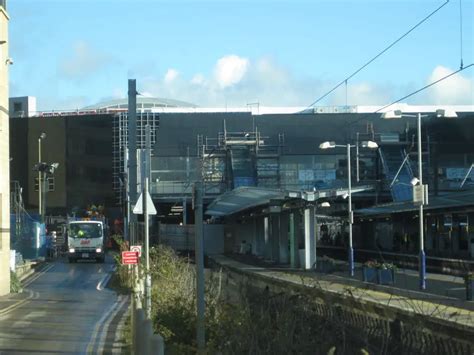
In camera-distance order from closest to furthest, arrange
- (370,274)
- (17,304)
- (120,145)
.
Answer: (17,304)
(370,274)
(120,145)

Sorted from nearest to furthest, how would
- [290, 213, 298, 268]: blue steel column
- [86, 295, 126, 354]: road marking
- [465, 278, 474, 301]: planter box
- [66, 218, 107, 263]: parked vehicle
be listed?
[86, 295, 126, 354]: road marking, [465, 278, 474, 301]: planter box, [290, 213, 298, 268]: blue steel column, [66, 218, 107, 263]: parked vehicle

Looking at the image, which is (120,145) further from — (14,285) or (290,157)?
(14,285)

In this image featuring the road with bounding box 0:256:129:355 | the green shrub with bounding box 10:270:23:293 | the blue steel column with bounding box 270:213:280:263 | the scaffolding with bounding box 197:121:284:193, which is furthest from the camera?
the scaffolding with bounding box 197:121:284:193

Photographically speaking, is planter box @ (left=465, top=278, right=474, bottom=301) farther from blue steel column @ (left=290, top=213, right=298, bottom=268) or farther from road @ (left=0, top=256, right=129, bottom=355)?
blue steel column @ (left=290, top=213, right=298, bottom=268)

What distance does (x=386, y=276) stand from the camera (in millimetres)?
25594

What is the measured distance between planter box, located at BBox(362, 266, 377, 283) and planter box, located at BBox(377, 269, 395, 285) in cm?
60

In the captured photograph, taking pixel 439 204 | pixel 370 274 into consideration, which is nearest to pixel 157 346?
pixel 370 274

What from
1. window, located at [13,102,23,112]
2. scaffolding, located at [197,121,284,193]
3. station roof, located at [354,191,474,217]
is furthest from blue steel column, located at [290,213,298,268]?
window, located at [13,102,23,112]

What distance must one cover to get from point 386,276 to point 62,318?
1208 centimetres

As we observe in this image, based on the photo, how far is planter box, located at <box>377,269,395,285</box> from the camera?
25.3 meters

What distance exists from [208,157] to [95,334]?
53575mm

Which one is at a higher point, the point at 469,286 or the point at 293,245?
the point at 293,245

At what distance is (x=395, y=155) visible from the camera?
6725 centimetres

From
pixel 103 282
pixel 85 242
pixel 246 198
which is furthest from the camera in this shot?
pixel 85 242
